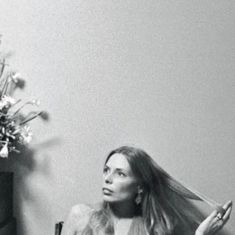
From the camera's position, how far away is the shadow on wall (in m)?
1.82

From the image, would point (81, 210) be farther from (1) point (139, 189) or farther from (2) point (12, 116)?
(2) point (12, 116)

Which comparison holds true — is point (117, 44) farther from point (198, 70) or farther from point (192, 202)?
point (192, 202)

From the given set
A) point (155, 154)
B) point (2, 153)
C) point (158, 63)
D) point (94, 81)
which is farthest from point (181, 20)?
point (2, 153)

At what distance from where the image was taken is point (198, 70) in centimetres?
175

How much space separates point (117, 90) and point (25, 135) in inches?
15.6

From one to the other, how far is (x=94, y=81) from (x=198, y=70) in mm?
407

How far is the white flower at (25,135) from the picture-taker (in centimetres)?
167

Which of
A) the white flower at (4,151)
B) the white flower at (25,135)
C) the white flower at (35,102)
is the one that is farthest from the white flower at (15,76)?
the white flower at (4,151)

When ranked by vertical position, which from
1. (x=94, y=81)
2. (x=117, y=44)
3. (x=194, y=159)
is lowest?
(x=194, y=159)

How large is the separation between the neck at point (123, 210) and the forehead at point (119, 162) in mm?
127

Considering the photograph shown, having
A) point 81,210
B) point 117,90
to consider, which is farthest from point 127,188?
point 117,90

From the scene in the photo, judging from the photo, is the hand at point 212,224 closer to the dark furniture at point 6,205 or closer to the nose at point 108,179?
the nose at point 108,179

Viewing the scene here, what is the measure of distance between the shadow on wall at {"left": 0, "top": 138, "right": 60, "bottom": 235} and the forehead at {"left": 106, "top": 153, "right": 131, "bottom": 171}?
0.37 metres

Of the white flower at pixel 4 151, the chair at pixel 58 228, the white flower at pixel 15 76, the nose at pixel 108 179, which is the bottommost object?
the chair at pixel 58 228
